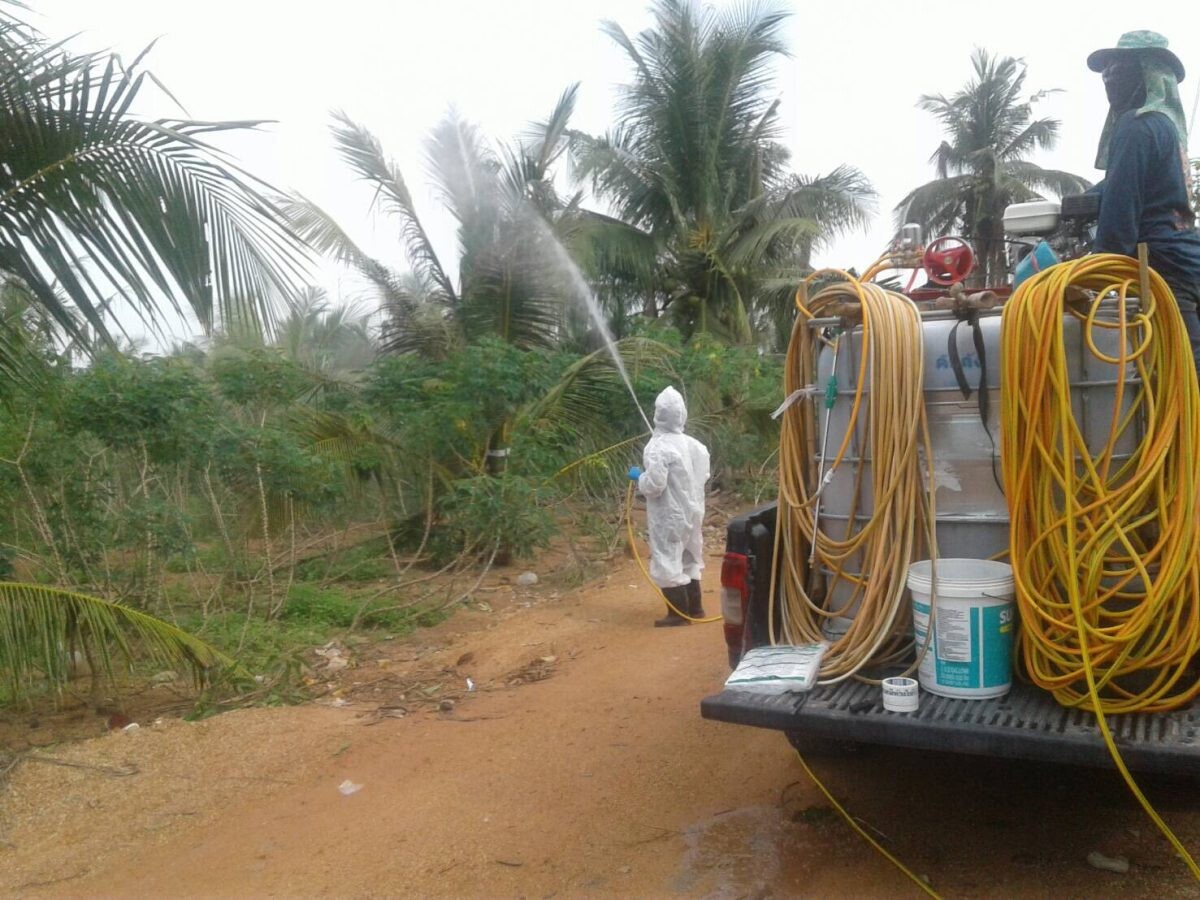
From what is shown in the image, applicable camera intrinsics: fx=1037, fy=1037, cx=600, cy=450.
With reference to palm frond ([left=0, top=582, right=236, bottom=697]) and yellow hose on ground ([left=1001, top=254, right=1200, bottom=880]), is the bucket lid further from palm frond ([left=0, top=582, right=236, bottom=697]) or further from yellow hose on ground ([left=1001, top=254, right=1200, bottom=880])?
palm frond ([left=0, top=582, right=236, bottom=697])

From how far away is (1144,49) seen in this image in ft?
12.9

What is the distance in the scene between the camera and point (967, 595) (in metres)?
3.20

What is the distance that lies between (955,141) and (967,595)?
2836 cm

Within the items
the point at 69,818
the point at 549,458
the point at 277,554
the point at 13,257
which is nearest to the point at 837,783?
the point at 69,818

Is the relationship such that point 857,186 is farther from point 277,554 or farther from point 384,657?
point 384,657

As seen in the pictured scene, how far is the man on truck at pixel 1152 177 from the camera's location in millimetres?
3693

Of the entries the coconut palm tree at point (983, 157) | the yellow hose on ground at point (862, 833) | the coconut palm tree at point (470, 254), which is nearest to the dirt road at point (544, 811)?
the yellow hose on ground at point (862, 833)

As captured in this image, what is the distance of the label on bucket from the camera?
3.18 meters

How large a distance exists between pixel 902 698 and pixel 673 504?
444cm

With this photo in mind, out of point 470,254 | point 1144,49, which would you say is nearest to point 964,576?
point 1144,49

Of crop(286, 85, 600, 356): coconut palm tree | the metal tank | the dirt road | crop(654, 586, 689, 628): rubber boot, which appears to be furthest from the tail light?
crop(286, 85, 600, 356): coconut palm tree

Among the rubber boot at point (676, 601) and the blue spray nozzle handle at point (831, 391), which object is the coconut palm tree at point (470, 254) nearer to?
the rubber boot at point (676, 601)

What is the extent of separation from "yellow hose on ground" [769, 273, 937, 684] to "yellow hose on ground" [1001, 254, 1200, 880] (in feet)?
1.14

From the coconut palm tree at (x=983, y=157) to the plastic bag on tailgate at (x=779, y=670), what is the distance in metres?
25.2
